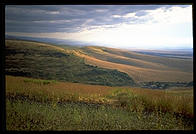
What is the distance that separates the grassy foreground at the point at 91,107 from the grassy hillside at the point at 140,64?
0.27 m

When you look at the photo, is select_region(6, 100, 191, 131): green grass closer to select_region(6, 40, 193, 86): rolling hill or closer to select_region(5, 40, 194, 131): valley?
select_region(5, 40, 194, 131): valley

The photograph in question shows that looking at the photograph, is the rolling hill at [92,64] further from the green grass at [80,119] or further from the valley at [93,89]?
the green grass at [80,119]

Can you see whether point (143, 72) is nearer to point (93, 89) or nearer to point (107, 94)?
point (107, 94)

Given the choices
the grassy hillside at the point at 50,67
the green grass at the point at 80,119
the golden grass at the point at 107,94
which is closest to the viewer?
the green grass at the point at 80,119

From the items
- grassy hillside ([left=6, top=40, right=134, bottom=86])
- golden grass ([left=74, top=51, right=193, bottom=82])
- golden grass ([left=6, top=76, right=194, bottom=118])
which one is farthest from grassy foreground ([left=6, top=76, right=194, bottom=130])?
golden grass ([left=74, top=51, right=193, bottom=82])

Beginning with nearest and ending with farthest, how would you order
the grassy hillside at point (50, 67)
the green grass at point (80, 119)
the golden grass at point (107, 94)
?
the green grass at point (80, 119), the golden grass at point (107, 94), the grassy hillside at point (50, 67)

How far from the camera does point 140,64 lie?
372 centimetres

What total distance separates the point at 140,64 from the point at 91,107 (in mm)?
1275

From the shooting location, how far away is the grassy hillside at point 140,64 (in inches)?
140

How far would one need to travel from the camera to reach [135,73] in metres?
3.70

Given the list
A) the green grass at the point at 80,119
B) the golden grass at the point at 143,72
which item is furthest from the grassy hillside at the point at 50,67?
the green grass at the point at 80,119

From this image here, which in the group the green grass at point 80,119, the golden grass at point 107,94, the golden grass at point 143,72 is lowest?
the green grass at point 80,119

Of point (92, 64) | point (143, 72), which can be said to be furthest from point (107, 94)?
point (143, 72)

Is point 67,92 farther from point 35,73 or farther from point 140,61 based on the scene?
point 140,61
